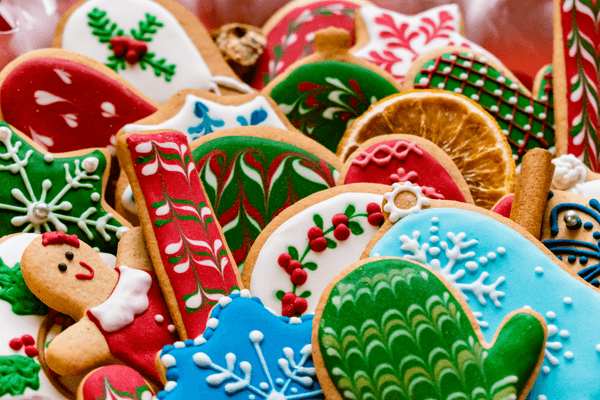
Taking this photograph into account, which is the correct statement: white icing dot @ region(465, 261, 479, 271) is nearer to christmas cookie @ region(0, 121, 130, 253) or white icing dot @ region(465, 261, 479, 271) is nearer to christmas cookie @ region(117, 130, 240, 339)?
christmas cookie @ region(117, 130, 240, 339)

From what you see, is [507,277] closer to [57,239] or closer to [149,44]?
[57,239]

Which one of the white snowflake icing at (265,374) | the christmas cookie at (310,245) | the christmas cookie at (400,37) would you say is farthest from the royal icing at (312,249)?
the christmas cookie at (400,37)

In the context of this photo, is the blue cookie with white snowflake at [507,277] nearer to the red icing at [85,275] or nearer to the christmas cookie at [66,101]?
the red icing at [85,275]

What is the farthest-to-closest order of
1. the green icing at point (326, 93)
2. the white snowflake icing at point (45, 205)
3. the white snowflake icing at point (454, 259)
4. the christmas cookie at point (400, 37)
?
the christmas cookie at point (400, 37)
the green icing at point (326, 93)
the white snowflake icing at point (45, 205)
the white snowflake icing at point (454, 259)

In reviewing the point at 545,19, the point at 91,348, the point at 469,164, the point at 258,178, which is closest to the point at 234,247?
the point at 258,178

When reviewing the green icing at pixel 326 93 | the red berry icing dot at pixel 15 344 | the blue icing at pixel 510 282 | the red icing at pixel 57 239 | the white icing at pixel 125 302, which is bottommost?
the red berry icing dot at pixel 15 344
